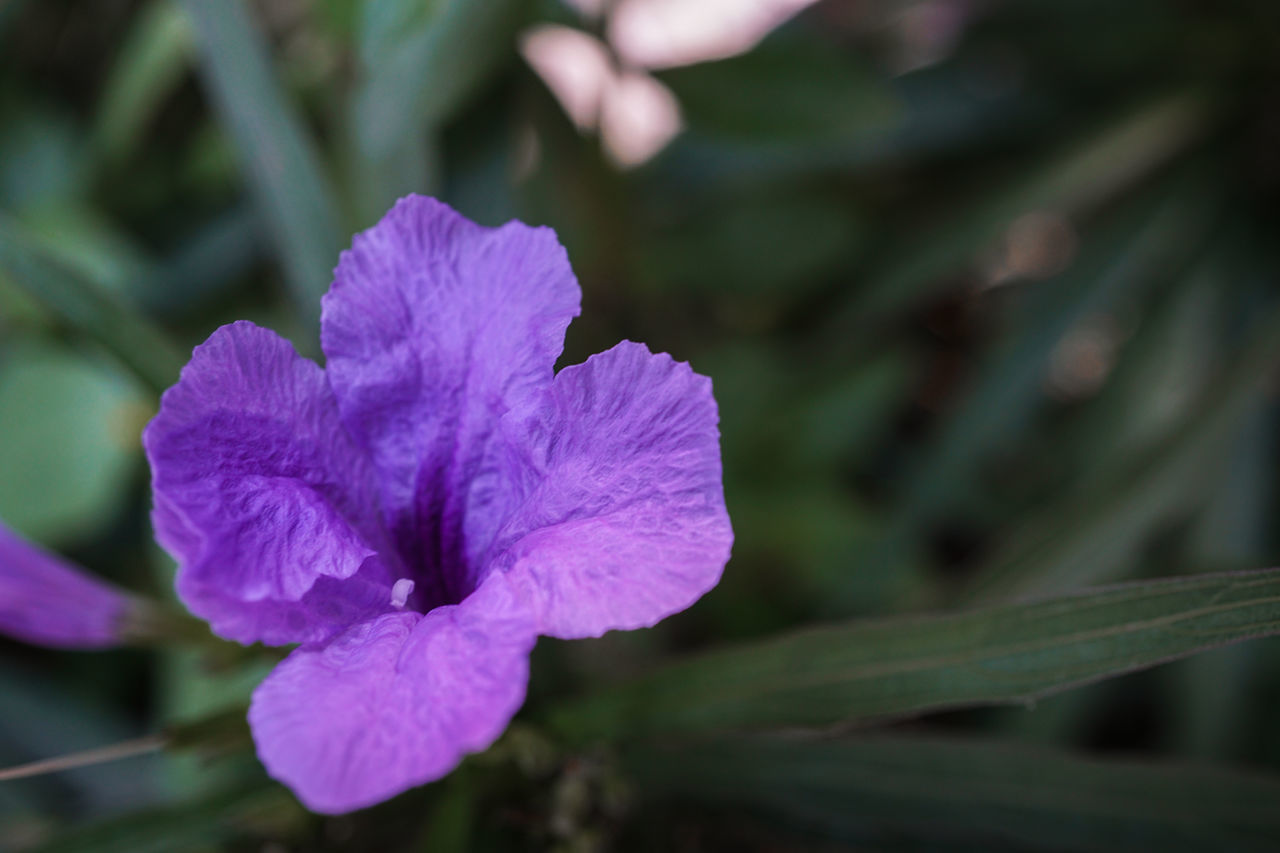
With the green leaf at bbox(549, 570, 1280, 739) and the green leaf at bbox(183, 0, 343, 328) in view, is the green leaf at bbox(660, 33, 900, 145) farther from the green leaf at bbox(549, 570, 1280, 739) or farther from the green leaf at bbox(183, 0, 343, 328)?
the green leaf at bbox(549, 570, 1280, 739)

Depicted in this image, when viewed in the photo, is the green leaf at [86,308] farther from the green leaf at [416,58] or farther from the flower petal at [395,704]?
the flower petal at [395,704]

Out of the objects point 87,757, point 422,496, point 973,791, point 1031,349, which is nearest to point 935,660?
point 973,791

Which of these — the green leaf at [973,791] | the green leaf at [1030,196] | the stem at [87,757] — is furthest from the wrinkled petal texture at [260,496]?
the green leaf at [1030,196]

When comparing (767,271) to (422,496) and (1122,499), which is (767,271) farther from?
(422,496)

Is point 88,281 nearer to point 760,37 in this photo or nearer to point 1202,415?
point 760,37

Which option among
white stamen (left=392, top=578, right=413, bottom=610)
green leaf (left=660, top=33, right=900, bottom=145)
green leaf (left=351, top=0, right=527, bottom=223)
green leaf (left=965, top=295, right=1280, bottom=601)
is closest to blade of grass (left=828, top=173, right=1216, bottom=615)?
green leaf (left=965, top=295, right=1280, bottom=601)

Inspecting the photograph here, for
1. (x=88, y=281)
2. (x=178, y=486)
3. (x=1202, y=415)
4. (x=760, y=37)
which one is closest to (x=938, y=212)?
(x=760, y=37)
